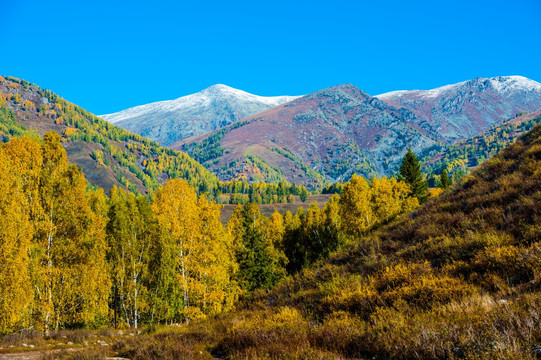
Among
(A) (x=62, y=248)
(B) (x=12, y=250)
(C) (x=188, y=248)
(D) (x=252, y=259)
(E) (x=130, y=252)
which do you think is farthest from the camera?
(D) (x=252, y=259)

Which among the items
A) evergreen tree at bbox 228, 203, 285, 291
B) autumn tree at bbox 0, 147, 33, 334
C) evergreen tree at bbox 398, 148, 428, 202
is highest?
evergreen tree at bbox 398, 148, 428, 202

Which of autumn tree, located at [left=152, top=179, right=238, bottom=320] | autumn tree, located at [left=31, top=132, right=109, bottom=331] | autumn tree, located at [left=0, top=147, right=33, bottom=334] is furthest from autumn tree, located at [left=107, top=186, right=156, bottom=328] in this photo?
autumn tree, located at [left=0, top=147, right=33, bottom=334]

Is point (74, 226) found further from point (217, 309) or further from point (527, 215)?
point (527, 215)

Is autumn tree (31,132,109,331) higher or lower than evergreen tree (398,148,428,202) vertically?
lower

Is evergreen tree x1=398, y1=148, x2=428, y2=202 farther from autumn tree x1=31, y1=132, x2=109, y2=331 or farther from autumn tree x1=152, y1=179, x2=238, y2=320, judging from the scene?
autumn tree x1=31, y1=132, x2=109, y2=331

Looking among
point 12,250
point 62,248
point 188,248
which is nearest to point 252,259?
point 188,248

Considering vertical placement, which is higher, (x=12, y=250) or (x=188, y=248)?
(x=12, y=250)

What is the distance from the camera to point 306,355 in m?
6.18

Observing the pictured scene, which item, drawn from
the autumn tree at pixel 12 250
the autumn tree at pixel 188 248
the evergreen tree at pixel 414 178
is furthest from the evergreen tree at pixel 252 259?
the evergreen tree at pixel 414 178

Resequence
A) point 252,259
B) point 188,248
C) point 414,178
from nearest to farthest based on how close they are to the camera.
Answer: point 188,248
point 252,259
point 414,178

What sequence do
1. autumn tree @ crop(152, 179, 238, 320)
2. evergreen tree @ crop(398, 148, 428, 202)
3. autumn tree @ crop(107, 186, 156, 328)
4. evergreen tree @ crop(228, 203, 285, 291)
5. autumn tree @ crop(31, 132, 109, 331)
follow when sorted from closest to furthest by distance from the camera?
autumn tree @ crop(31, 132, 109, 331)
autumn tree @ crop(152, 179, 238, 320)
autumn tree @ crop(107, 186, 156, 328)
evergreen tree @ crop(228, 203, 285, 291)
evergreen tree @ crop(398, 148, 428, 202)

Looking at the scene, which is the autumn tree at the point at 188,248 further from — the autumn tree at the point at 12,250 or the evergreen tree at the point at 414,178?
the evergreen tree at the point at 414,178

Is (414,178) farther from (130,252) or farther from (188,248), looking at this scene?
(130,252)

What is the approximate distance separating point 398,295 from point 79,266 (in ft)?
59.7
